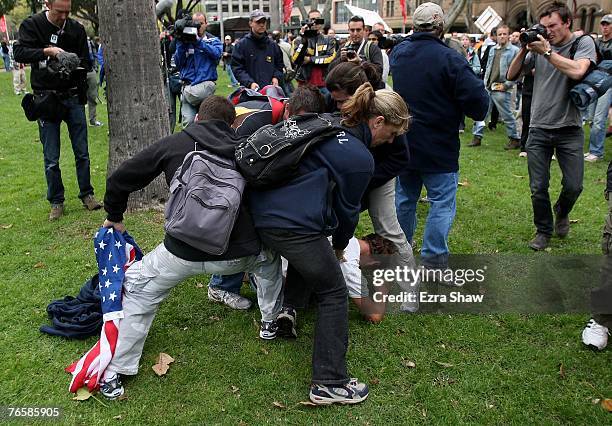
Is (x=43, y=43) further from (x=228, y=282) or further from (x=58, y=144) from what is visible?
(x=228, y=282)

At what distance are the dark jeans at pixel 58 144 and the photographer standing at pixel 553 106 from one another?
4.29 metres

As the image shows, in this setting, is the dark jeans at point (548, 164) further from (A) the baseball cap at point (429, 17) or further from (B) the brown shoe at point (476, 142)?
(B) the brown shoe at point (476, 142)

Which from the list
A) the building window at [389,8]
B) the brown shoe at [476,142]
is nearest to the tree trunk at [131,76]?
the brown shoe at [476,142]

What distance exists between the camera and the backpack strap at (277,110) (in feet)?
12.1

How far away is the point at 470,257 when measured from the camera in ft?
15.6

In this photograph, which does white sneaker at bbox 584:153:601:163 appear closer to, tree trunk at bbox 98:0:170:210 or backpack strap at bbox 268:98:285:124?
backpack strap at bbox 268:98:285:124

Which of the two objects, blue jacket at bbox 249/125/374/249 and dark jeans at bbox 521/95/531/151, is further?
dark jeans at bbox 521/95/531/151

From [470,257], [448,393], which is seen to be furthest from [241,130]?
[470,257]

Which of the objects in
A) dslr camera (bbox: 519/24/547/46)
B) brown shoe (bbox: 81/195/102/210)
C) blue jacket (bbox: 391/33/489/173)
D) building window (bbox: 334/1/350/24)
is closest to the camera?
blue jacket (bbox: 391/33/489/173)

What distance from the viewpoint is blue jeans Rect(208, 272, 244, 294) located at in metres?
3.93

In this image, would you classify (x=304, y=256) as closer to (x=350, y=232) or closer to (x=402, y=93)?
(x=350, y=232)

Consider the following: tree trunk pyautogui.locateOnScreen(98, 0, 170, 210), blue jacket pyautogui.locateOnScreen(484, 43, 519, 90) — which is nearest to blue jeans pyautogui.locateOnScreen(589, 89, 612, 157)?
blue jacket pyautogui.locateOnScreen(484, 43, 519, 90)

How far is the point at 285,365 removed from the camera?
323 centimetres

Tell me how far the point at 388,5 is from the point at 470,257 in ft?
224
